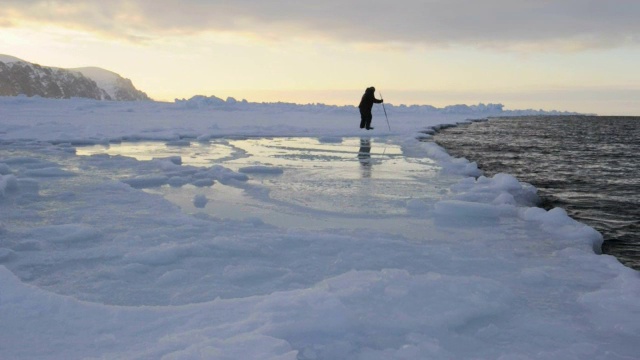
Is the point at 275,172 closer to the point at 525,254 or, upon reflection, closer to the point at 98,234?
the point at 98,234

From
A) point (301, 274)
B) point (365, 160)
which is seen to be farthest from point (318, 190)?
point (365, 160)

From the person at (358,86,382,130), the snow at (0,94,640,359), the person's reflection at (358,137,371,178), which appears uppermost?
the person at (358,86,382,130)

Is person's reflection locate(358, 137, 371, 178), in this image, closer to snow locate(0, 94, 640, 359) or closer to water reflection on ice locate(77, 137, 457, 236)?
water reflection on ice locate(77, 137, 457, 236)

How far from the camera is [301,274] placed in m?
3.30

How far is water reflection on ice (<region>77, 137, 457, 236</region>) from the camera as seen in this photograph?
17.1ft

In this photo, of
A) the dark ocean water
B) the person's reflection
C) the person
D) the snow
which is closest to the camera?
the snow

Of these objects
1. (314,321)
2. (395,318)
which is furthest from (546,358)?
(314,321)

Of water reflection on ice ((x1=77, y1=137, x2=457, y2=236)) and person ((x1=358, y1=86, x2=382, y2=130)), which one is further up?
person ((x1=358, y1=86, x2=382, y2=130))

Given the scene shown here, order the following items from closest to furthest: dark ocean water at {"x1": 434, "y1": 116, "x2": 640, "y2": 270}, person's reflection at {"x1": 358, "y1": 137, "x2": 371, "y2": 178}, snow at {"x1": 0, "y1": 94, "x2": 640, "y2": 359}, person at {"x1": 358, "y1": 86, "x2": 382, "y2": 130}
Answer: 1. snow at {"x1": 0, "y1": 94, "x2": 640, "y2": 359}
2. dark ocean water at {"x1": 434, "y1": 116, "x2": 640, "y2": 270}
3. person's reflection at {"x1": 358, "y1": 137, "x2": 371, "y2": 178}
4. person at {"x1": 358, "y1": 86, "x2": 382, "y2": 130}

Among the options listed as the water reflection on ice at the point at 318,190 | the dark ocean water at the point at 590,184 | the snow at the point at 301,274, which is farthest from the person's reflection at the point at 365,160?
the dark ocean water at the point at 590,184

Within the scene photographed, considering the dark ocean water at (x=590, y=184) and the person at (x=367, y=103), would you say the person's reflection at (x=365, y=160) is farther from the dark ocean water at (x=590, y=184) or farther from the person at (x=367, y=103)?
the person at (x=367, y=103)

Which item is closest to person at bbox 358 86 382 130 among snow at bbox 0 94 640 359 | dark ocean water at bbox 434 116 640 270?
dark ocean water at bbox 434 116 640 270

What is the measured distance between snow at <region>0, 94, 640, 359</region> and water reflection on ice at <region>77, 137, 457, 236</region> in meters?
0.05

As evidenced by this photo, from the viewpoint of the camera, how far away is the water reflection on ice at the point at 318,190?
17.1 ft
